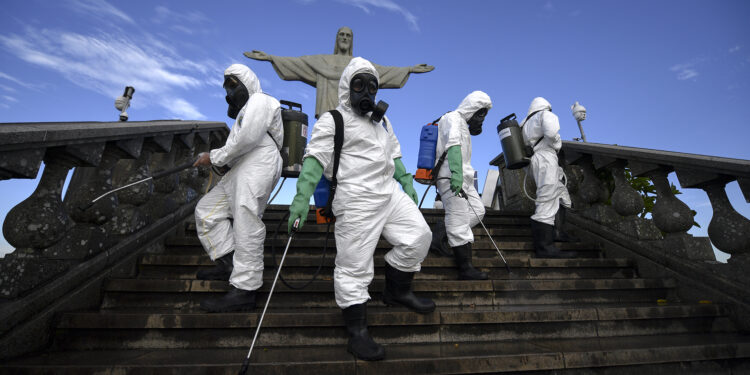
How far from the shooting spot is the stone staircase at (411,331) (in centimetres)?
208

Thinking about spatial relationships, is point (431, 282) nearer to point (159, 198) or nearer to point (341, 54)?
point (159, 198)

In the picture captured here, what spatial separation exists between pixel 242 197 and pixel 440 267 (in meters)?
2.11

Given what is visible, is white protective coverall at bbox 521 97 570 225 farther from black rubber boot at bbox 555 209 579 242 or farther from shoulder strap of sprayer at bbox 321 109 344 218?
shoulder strap of sprayer at bbox 321 109 344 218

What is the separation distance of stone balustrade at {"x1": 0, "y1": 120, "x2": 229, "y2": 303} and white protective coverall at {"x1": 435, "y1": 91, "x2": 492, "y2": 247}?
3062 millimetres

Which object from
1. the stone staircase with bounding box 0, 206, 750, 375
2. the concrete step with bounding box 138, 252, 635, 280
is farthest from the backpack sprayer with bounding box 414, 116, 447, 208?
the stone staircase with bounding box 0, 206, 750, 375

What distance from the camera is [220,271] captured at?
9.80 feet

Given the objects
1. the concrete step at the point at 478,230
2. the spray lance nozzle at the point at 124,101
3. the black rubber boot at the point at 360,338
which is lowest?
the black rubber boot at the point at 360,338

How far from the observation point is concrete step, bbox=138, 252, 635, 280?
325cm

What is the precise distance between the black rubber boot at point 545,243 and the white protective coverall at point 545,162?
0.25 ft

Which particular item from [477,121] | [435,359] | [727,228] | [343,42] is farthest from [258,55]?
[727,228]

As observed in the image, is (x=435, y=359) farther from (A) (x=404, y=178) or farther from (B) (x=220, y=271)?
(B) (x=220, y=271)

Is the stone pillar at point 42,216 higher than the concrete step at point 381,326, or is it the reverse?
the stone pillar at point 42,216

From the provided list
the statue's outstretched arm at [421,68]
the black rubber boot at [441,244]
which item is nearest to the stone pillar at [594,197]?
the black rubber boot at [441,244]

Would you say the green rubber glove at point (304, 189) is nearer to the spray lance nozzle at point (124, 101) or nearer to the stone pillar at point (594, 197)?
the stone pillar at point (594, 197)
